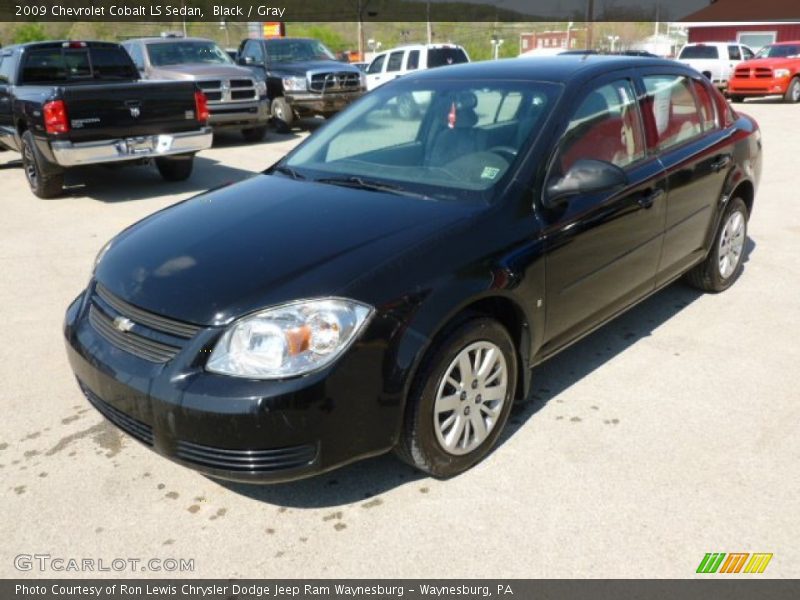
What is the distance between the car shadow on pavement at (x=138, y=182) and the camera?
9.62 m

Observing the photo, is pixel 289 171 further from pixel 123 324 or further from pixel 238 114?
pixel 238 114

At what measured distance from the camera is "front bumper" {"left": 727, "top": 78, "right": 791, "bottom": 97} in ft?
67.9

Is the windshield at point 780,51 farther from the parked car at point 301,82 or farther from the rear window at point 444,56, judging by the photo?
the parked car at point 301,82

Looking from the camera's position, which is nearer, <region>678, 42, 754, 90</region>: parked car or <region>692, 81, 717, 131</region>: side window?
<region>692, 81, 717, 131</region>: side window

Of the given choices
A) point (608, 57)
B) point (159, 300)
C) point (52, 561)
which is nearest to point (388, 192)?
point (159, 300)

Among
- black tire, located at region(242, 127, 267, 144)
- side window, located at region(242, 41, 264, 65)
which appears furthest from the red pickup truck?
black tire, located at region(242, 127, 267, 144)

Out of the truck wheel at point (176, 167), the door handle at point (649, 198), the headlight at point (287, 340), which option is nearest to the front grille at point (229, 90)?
the truck wheel at point (176, 167)

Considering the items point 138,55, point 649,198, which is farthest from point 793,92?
point 649,198

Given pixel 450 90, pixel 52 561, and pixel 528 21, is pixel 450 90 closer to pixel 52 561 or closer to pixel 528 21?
pixel 52 561

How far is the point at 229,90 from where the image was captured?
43.4 feet

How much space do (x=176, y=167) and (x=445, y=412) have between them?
8.12 metres

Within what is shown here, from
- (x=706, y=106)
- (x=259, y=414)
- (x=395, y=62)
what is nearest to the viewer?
(x=259, y=414)

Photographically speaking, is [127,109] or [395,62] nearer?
[127,109]

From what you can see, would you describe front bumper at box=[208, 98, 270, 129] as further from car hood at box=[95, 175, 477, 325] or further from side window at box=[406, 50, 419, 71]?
car hood at box=[95, 175, 477, 325]
